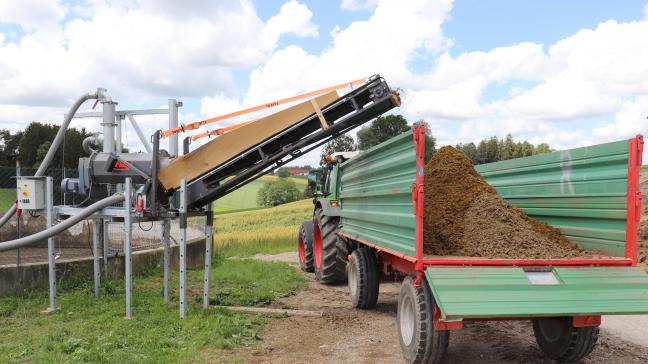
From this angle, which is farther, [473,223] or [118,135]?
[118,135]

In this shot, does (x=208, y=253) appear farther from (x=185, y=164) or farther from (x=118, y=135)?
(x=118, y=135)

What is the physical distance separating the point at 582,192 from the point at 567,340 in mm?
1424

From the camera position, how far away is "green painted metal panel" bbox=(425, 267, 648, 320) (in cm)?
438

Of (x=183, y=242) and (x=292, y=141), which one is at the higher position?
(x=292, y=141)

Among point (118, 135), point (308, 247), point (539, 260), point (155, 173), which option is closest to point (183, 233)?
point (155, 173)

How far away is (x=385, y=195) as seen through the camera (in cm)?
576

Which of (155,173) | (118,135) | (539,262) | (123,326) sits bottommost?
(123,326)

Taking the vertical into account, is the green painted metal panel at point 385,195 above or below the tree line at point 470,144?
below

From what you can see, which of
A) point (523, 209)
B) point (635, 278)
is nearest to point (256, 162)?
point (523, 209)

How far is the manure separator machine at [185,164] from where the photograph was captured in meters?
6.71

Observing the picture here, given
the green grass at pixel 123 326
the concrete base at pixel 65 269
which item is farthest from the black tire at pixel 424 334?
the concrete base at pixel 65 269

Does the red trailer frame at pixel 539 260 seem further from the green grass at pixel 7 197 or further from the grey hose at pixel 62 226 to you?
the green grass at pixel 7 197

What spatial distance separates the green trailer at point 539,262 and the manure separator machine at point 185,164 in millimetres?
775

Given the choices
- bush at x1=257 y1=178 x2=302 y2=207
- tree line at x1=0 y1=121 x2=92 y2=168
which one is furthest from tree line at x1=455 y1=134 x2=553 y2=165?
tree line at x1=0 y1=121 x2=92 y2=168
